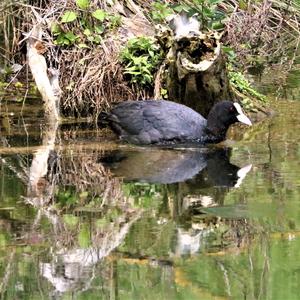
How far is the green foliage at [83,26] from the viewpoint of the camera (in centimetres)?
1162

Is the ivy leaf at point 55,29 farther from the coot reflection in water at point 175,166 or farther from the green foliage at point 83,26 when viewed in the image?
the coot reflection in water at point 175,166

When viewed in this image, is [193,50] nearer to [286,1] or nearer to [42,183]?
[42,183]

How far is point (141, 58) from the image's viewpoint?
11195 millimetres

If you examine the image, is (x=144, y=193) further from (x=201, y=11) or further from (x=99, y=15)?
(x=99, y=15)

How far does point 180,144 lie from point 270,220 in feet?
11.6

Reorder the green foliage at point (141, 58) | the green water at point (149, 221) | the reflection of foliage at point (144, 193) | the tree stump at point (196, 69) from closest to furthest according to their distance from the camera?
the green water at point (149, 221), the reflection of foliage at point (144, 193), the tree stump at point (196, 69), the green foliage at point (141, 58)

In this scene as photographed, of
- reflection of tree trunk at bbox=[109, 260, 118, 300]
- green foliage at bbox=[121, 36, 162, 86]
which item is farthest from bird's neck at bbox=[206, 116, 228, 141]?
reflection of tree trunk at bbox=[109, 260, 118, 300]

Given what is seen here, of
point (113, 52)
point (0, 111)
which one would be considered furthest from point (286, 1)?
point (0, 111)

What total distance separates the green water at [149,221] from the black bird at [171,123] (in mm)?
234

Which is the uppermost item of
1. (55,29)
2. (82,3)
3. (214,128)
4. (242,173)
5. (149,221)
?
(82,3)

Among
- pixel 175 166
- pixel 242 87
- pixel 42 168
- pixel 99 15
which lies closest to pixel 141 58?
pixel 99 15

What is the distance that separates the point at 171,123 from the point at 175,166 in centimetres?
129

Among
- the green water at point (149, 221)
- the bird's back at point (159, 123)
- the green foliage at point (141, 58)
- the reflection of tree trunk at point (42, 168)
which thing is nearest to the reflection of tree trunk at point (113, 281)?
the green water at point (149, 221)

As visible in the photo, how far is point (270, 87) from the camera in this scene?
1327 centimetres
